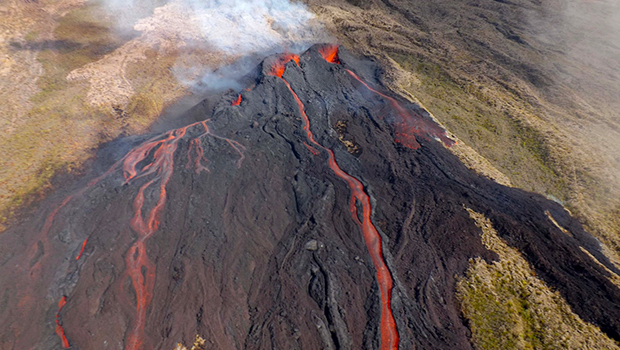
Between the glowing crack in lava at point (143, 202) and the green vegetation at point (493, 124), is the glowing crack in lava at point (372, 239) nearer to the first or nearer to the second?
the glowing crack in lava at point (143, 202)

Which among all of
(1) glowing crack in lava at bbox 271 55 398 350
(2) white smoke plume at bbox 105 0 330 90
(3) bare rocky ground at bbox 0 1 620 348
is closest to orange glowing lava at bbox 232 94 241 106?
(2) white smoke plume at bbox 105 0 330 90

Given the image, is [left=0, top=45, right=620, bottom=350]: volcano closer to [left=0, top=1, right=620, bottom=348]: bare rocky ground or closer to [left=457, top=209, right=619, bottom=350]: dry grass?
[left=457, top=209, right=619, bottom=350]: dry grass

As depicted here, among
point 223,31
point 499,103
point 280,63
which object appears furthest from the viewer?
point 223,31

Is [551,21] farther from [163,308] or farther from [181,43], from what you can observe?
[163,308]

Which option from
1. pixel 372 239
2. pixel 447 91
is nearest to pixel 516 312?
pixel 372 239

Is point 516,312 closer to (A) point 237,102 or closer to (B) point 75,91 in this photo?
(A) point 237,102

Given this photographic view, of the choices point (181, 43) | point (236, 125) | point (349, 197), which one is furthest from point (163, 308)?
point (181, 43)

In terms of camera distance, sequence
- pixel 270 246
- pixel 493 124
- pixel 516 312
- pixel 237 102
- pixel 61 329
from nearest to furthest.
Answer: pixel 61 329
pixel 516 312
pixel 270 246
pixel 237 102
pixel 493 124
